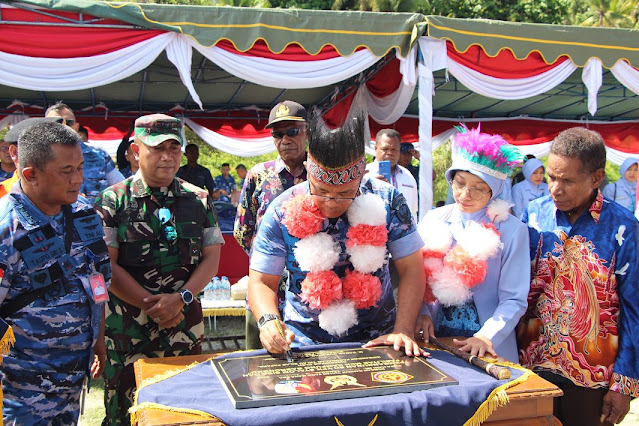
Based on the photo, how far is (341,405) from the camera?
1501 millimetres

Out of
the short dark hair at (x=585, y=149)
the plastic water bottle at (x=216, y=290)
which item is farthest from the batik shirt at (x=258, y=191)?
the plastic water bottle at (x=216, y=290)

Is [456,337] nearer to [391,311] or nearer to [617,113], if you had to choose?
[391,311]

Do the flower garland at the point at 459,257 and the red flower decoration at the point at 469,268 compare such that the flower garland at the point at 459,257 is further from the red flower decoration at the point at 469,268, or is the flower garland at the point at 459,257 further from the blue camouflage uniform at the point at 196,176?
the blue camouflage uniform at the point at 196,176

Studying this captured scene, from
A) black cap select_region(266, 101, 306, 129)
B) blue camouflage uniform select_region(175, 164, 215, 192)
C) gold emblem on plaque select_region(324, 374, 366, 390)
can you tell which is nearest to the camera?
gold emblem on plaque select_region(324, 374, 366, 390)

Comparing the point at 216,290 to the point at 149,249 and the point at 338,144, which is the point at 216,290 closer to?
the point at 149,249

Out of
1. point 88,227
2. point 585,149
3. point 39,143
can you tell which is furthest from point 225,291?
point 585,149

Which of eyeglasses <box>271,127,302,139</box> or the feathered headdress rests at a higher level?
eyeglasses <box>271,127,302,139</box>

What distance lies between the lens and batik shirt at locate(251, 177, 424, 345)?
6.86 ft

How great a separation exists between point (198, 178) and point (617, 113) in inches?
383

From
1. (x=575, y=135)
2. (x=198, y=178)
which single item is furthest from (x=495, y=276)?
(x=198, y=178)

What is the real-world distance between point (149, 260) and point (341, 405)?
1466 mm

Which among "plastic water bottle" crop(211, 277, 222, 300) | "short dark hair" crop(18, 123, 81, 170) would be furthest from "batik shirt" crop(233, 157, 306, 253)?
"plastic water bottle" crop(211, 277, 222, 300)

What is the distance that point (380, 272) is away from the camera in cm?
214

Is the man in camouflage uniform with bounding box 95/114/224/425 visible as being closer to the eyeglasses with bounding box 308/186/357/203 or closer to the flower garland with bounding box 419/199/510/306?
the eyeglasses with bounding box 308/186/357/203
